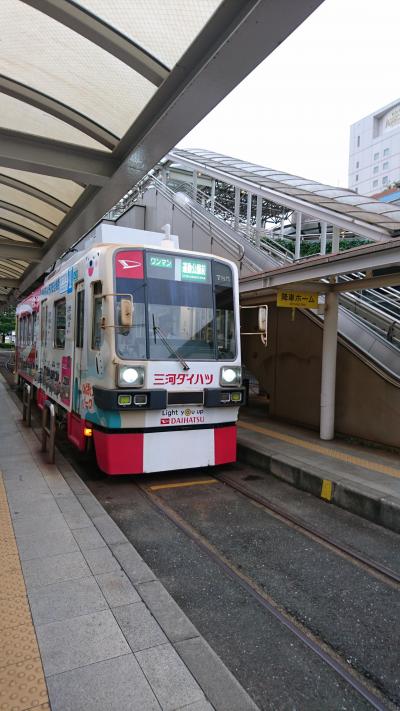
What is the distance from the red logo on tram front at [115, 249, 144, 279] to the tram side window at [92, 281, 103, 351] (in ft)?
1.16

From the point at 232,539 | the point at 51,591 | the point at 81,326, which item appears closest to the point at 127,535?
the point at 232,539

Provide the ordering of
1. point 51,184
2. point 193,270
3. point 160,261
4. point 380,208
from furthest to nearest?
point 380,208 < point 51,184 < point 193,270 < point 160,261

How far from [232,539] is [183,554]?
23.3 inches

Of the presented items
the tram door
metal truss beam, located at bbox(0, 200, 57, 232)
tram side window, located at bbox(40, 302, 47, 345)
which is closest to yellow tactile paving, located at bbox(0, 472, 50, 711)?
the tram door

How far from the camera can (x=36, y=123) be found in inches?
211

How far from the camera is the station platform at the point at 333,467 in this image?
5.19 meters

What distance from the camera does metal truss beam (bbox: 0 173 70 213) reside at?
7.60 meters

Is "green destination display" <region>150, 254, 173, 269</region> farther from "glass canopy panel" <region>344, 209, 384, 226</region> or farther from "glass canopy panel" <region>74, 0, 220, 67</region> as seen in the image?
"glass canopy panel" <region>344, 209, 384, 226</region>

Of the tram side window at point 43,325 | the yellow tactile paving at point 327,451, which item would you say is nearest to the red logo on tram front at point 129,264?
the yellow tactile paving at point 327,451

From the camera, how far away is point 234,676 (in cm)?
256

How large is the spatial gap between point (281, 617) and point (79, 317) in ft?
15.7

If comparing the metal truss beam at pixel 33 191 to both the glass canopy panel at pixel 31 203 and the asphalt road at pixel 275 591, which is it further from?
the asphalt road at pixel 275 591

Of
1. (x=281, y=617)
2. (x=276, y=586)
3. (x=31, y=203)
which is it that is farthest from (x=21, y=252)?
(x=281, y=617)

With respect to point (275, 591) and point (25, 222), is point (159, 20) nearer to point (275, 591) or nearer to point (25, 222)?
point (275, 591)
